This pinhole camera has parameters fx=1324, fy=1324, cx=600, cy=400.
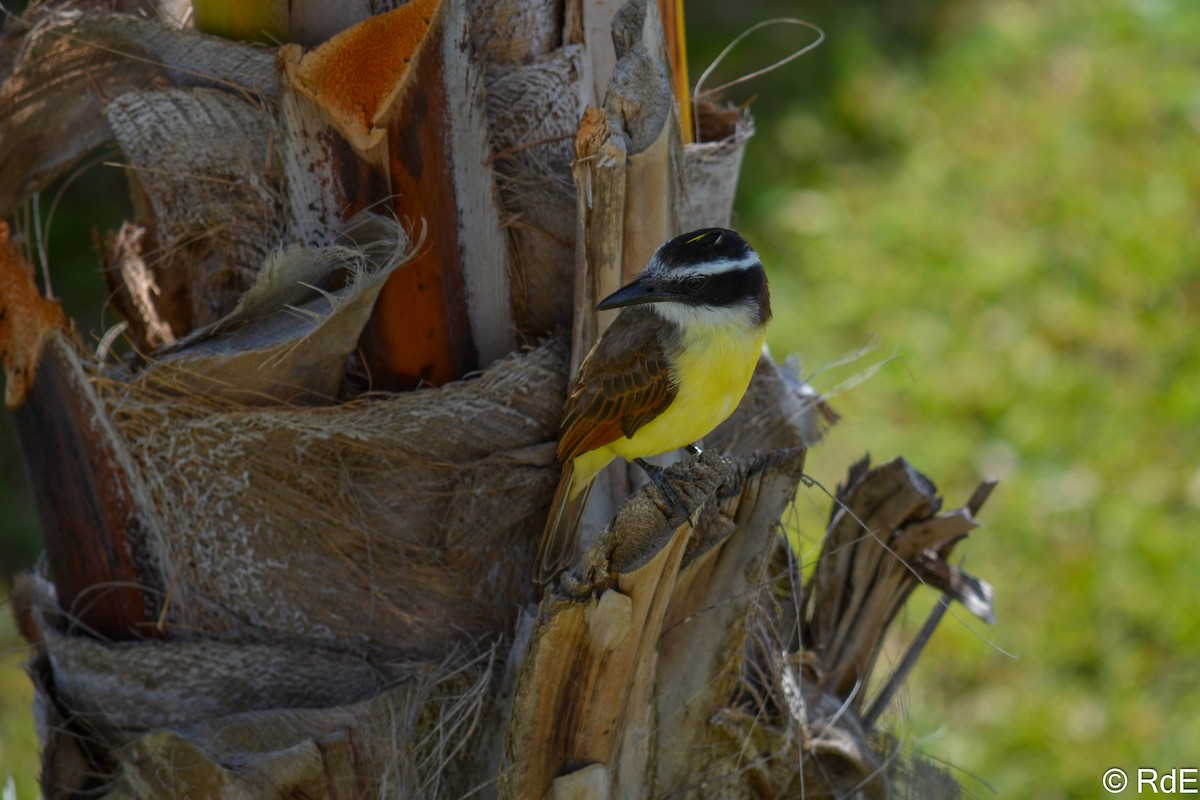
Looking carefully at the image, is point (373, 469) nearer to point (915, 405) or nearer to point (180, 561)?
point (180, 561)

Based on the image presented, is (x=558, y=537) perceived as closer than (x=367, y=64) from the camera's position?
No

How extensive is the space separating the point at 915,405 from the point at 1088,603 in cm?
141

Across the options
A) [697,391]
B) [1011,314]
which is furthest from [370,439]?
[1011,314]

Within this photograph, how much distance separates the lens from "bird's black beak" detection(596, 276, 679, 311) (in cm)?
314

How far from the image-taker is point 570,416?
3.24m

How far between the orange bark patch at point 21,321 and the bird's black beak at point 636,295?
1382mm

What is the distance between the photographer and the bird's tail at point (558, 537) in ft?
10.9

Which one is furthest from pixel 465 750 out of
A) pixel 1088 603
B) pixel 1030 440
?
pixel 1030 440

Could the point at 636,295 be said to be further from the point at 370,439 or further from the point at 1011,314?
the point at 1011,314

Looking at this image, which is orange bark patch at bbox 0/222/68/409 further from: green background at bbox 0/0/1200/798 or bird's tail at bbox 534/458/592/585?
green background at bbox 0/0/1200/798

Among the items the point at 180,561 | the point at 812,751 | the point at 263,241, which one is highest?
the point at 263,241

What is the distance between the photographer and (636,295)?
124 inches

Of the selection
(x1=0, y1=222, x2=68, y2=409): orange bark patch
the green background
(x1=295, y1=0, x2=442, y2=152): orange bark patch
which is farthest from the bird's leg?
(x1=0, y1=222, x2=68, y2=409): orange bark patch

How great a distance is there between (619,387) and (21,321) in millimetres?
1536
